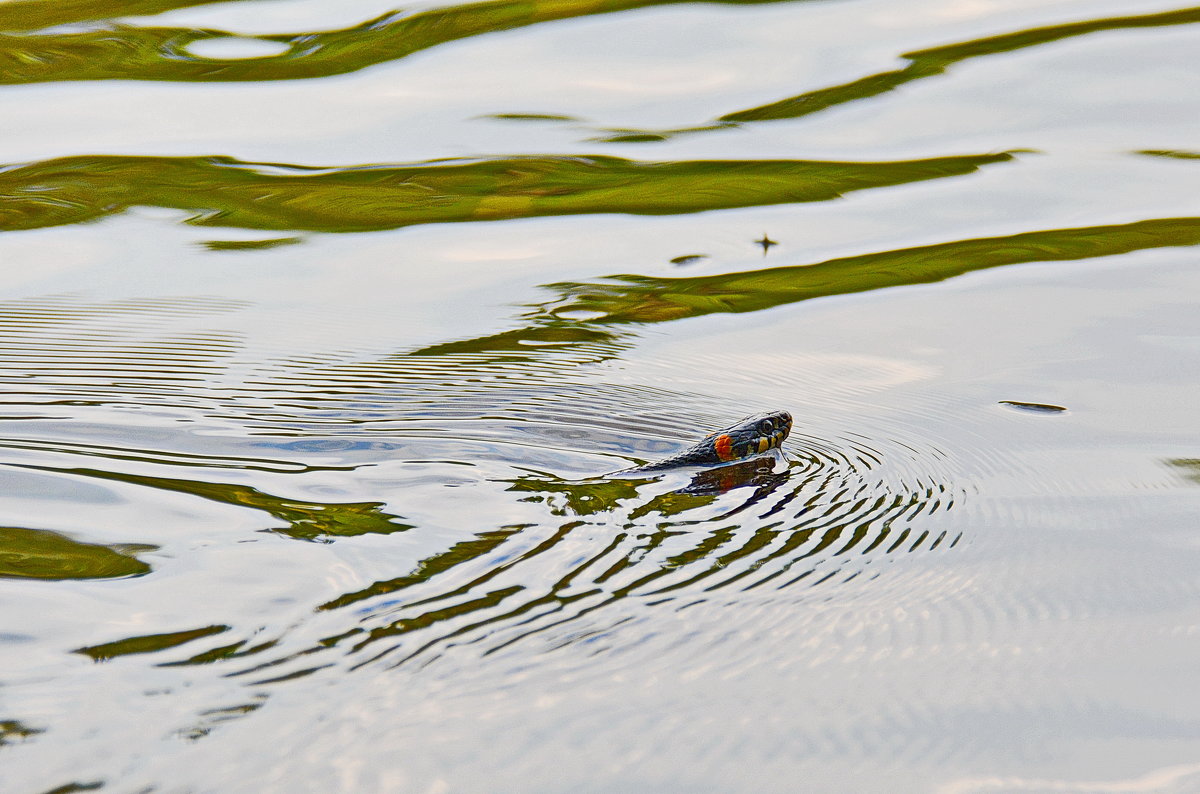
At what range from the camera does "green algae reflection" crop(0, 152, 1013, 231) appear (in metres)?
4.95

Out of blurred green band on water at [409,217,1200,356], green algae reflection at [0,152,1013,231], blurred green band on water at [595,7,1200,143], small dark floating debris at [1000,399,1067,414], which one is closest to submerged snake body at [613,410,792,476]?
small dark floating debris at [1000,399,1067,414]

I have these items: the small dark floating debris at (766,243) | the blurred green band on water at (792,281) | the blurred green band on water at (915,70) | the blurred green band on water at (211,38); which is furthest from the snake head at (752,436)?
the blurred green band on water at (211,38)

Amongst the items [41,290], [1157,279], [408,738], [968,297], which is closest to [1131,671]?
[408,738]

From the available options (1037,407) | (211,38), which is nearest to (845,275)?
(1037,407)

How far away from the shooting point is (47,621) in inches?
91.6

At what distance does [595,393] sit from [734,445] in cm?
53

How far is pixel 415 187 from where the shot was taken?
5.18 meters

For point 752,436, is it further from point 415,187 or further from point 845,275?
point 415,187

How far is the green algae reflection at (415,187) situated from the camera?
4953mm

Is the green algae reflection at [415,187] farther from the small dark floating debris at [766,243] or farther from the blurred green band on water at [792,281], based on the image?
the blurred green band on water at [792,281]

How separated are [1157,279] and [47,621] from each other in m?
3.59

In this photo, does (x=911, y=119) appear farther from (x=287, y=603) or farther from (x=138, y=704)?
(x=138, y=704)

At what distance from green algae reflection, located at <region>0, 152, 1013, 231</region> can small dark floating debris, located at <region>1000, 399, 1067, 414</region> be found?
195 cm

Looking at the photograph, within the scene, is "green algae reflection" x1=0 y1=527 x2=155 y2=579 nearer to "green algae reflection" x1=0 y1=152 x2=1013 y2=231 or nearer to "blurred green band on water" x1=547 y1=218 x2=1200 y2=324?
"blurred green band on water" x1=547 y1=218 x2=1200 y2=324
